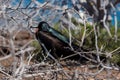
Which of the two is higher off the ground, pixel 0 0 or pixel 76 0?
pixel 0 0

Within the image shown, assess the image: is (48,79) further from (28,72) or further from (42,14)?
(42,14)

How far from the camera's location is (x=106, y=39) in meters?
6.45

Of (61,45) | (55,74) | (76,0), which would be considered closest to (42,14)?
(61,45)

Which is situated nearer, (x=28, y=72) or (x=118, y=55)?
(x=28, y=72)

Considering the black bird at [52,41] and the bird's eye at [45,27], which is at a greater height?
the bird's eye at [45,27]

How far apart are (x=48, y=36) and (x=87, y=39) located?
1007 millimetres

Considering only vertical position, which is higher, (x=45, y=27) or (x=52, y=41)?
(x=45, y=27)

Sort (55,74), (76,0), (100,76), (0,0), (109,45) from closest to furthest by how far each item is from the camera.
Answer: (0,0), (55,74), (100,76), (109,45), (76,0)

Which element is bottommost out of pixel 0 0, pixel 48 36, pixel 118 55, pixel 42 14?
pixel 118 55

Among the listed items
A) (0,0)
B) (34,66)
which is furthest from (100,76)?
(0,0)

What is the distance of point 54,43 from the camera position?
19.0 ft

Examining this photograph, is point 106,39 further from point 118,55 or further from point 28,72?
point 28,72

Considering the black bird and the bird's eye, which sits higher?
the bird's eye

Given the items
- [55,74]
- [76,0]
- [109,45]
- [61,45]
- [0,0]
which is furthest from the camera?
[76,0]
